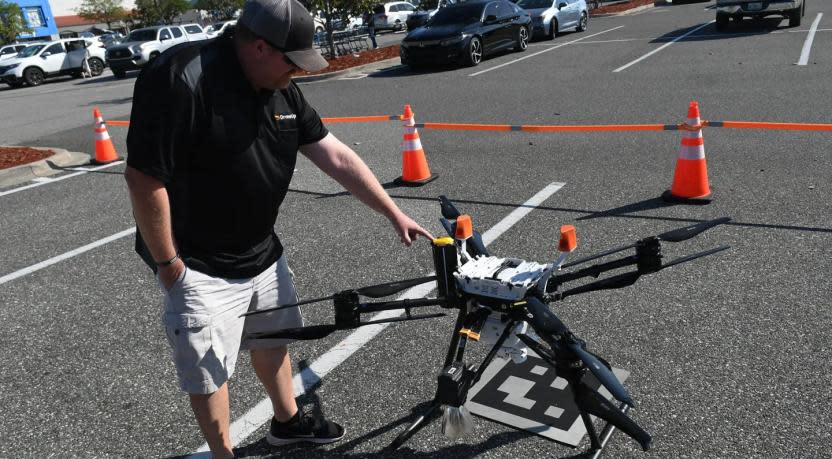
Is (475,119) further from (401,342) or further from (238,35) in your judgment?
(238,35)

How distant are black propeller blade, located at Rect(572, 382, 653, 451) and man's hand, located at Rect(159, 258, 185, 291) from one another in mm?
1436

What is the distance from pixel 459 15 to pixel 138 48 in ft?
43.7

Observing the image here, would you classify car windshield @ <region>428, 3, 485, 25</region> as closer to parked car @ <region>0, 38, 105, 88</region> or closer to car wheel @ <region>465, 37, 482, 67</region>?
car wheel @ <region>465, 37, 482, 67</region>

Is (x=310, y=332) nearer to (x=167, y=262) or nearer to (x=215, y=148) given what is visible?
(x=167, y=262)

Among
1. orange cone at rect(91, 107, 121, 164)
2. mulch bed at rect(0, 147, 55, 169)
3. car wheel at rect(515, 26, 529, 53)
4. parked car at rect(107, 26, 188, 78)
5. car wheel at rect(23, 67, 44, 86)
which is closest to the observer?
mulch bed at rect(0, 147, 55, 169)

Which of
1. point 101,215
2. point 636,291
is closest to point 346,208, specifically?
point 101,215

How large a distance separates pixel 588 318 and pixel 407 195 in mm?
3230

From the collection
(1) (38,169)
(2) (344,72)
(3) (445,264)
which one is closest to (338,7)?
(2) (344,72)

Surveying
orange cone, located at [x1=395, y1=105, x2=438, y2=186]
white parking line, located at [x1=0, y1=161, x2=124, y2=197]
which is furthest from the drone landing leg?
white parking line, located at [x1=0, y1=161, x2=124, y2=197]

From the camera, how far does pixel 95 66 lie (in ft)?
92.9

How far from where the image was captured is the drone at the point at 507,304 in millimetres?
2273

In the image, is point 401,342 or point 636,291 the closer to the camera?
point 401,342

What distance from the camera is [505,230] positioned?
5.59 metres

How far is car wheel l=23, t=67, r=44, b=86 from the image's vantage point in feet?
84.8
